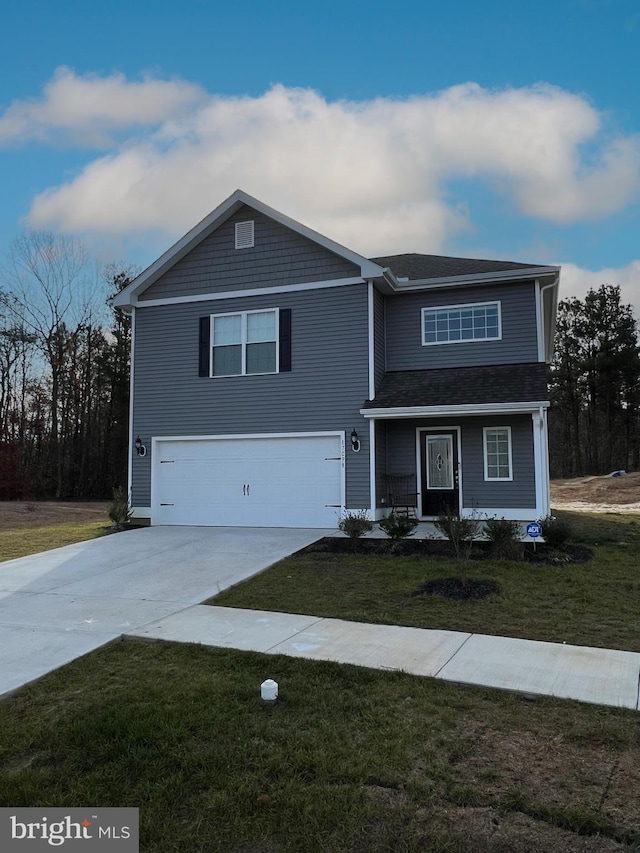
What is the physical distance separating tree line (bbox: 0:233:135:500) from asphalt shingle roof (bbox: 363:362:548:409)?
20.2m

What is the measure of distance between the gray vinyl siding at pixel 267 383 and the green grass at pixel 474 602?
385 cm

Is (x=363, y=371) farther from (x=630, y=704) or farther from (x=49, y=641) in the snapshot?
(x=630, y=704)

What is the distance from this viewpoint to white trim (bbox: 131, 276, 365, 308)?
13289mm

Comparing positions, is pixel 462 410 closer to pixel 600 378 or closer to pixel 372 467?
pixel 372 467

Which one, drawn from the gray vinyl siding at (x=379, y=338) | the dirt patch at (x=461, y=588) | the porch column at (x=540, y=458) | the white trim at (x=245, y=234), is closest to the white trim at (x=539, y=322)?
the porch column at (x=540, y=458)

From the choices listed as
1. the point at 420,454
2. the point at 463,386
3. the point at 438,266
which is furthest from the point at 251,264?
the point at 420,454

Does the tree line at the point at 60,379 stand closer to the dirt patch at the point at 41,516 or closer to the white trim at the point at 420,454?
the dirt patch at the point at 41,516

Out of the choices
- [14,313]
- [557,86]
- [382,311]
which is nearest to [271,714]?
[382,311]

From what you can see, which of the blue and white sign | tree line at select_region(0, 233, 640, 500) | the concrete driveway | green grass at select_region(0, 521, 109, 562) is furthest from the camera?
tree line at select_region(0, 233, 640, 500)

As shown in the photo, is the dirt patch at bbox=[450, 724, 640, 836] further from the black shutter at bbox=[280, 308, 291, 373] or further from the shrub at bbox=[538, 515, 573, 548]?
the black shutter at bbox=[280, 308, 291, 373]

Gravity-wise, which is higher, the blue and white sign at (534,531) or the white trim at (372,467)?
the white trim at (372,467)

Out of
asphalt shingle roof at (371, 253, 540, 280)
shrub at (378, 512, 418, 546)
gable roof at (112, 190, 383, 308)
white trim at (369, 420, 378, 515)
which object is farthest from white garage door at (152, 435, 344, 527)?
asphalt shingle roof at (371, 253, 540, 280)

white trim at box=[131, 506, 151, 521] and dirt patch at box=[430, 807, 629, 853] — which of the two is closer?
dirt patch at box=[430, 807, 629, 853]

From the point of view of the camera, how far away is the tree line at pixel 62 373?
96.5 feet
